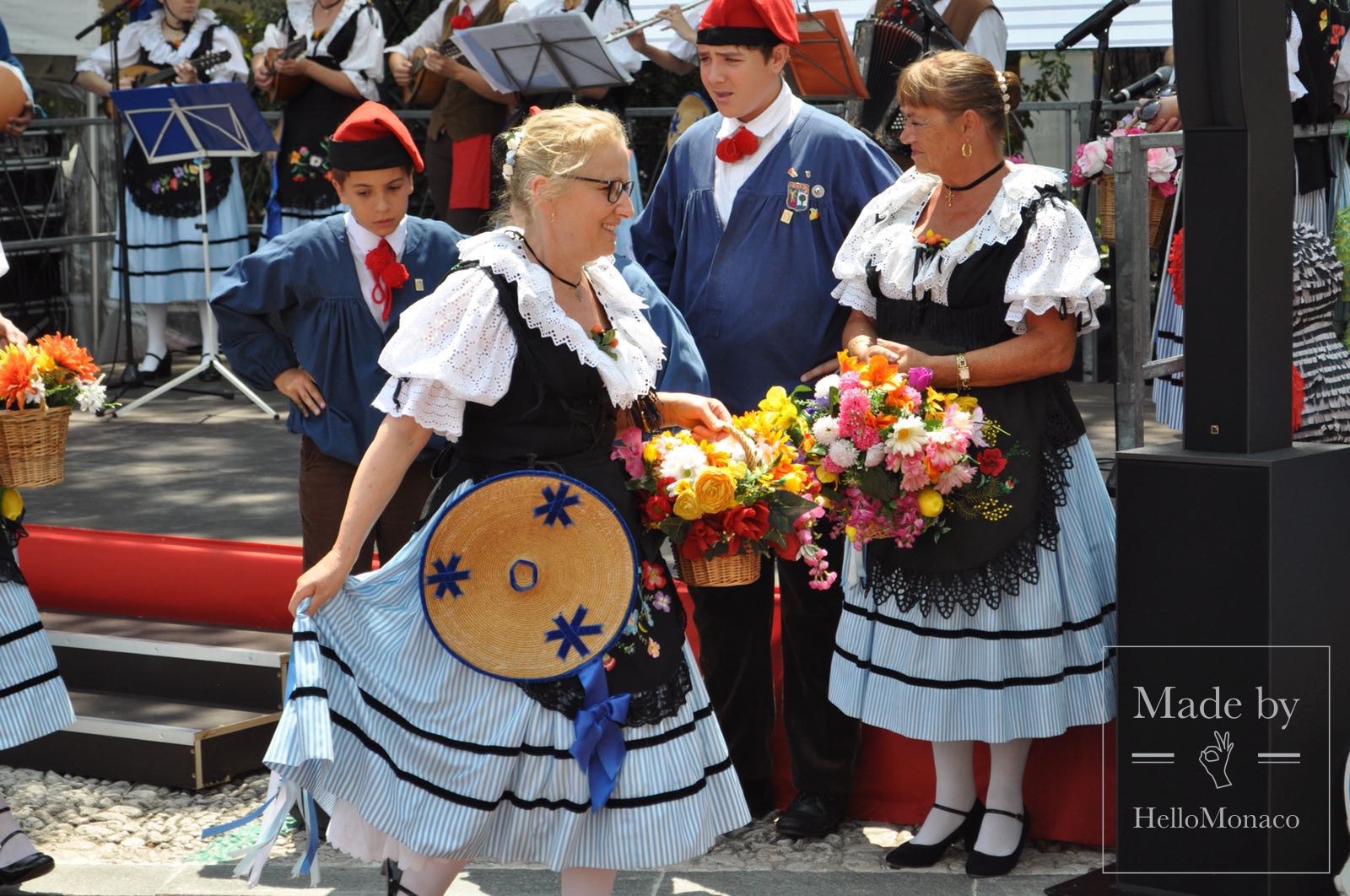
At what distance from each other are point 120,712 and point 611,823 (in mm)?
2469

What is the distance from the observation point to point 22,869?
4168 mm

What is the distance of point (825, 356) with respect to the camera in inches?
174

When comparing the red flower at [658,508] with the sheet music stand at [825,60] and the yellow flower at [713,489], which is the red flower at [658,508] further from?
the sheet music stand at [825,60]

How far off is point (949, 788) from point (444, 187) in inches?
242

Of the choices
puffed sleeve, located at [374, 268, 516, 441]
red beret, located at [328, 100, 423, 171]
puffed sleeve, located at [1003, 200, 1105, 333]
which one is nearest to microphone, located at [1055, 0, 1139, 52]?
puffed sleeve, located at [1003, 200, 1105, 333]

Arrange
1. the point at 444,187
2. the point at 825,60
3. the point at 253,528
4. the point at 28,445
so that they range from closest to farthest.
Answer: the point at 28,445, the point at 253,528, the point at 825,60, the point at 444,187

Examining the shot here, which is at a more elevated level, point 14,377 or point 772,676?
point 14,377

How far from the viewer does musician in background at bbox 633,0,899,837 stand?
4379 mm

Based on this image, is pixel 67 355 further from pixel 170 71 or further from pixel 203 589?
pixel 170 71

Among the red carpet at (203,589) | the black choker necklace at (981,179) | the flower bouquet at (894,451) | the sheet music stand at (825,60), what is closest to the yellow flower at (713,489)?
the flower bouquet at (894,451)

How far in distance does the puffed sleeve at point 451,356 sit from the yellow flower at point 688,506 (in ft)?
1.35

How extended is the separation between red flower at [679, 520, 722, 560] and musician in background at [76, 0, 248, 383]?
275 inches

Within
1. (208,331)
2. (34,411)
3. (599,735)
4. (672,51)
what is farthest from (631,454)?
(208,331)

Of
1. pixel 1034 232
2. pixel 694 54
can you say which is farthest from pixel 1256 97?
pixel 694 54
